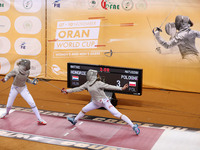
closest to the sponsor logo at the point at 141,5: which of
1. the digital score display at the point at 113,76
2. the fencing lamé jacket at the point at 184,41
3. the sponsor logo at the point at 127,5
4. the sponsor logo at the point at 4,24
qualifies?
the sponsor logo at the point at 127,5

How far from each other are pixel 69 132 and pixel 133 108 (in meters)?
2.33

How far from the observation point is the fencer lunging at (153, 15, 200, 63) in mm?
10203

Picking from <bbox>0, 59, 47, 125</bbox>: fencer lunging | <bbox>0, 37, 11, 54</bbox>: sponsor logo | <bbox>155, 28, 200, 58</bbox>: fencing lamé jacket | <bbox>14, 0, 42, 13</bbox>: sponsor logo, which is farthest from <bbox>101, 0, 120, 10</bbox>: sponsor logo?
<bbox>0, 59, 47, 125</bbox>: fencer lunging

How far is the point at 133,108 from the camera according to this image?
8.76m

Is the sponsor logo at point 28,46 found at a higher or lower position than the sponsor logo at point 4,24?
lower

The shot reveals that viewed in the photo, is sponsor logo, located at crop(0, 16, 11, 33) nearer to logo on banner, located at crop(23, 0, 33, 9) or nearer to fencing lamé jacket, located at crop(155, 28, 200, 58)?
logo on banner, located at crop(23, 0, 33, 9)

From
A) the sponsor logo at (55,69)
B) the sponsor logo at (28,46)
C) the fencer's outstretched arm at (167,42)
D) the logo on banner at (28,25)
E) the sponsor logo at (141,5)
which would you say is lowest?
the sponsor logo at (55,69)

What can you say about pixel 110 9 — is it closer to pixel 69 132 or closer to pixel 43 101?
pixel 43 101

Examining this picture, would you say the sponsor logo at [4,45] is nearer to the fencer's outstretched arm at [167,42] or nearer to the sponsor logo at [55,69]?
the sponsor logo at [55,69]

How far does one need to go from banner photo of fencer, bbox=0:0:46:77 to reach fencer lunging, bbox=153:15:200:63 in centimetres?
401

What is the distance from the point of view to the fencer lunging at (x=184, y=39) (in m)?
10.2

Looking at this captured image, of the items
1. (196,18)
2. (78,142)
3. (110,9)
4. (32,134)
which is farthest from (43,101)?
(196,18)

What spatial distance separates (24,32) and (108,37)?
3.05 m

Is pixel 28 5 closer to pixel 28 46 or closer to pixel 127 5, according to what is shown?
pixel 28 46
